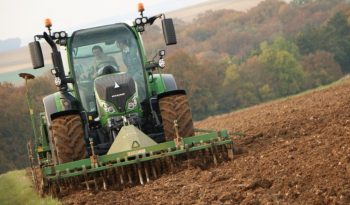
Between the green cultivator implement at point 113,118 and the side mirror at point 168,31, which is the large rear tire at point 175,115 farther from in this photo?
the side mirror at point 168,31

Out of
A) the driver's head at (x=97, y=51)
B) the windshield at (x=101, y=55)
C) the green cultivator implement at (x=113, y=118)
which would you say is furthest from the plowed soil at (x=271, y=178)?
the driver's head at (x=97, y=51)

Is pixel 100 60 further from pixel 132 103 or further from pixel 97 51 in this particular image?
pixel 132 103

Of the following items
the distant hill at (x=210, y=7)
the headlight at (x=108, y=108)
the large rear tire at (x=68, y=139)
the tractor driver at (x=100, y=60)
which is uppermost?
the distant hill at (x=210, y=7)

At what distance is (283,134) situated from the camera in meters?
12.0

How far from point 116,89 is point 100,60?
0.94 m

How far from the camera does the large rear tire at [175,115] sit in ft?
36.3

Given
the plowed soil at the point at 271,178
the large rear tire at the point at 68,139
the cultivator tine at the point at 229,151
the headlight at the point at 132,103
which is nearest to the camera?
the plowed soil at the point at 271,178

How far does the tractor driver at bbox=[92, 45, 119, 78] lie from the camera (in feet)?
38.5

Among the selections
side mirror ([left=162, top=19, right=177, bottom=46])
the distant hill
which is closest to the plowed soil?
side mirror ([left=162, top=19, right=177, bottom=46])

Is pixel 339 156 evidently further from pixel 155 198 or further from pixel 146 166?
pixel 146 166

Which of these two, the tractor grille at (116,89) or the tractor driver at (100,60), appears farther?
the tractor driver at (100,60)

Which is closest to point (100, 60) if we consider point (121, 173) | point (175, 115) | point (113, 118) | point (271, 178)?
point (113, 118)

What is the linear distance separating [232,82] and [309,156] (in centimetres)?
5642

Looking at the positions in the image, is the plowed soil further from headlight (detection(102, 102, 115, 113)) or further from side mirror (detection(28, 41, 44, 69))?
side mirror (detection(28, 41, 44, 69))
